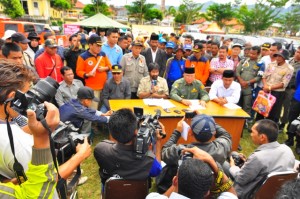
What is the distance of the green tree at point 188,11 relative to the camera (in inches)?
1575

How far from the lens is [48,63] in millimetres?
4227

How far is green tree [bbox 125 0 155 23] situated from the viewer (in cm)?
3709

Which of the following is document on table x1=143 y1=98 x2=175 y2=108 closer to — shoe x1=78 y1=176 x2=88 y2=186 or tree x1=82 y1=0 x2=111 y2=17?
shoe x1=78 y1=176 x2=88 y2=186

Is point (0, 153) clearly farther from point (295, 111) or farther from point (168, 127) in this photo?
point (295, 111)

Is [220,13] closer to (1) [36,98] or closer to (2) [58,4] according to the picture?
(2) [58,4]

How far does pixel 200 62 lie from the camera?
5133 millimetres

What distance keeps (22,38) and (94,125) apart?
2231 mm

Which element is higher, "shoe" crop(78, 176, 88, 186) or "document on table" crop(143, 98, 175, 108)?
"document on table" crop(143, 98, 175, 108)

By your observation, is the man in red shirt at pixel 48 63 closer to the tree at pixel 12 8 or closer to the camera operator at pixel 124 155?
the camera operator at pixel 124 155

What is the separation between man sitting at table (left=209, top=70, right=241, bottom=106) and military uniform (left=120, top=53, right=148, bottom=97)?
5.04 ft

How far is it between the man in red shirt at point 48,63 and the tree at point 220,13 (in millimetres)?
35988

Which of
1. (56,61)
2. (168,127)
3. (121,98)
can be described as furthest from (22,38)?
(168,127)

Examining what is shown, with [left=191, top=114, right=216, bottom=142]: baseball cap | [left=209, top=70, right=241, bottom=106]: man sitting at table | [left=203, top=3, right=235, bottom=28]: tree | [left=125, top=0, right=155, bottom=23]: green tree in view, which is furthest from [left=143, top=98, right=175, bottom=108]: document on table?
[left=125, top=0, right=155, bottom=23]: green tree

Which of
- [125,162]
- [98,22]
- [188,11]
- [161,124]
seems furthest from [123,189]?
[188,11]
